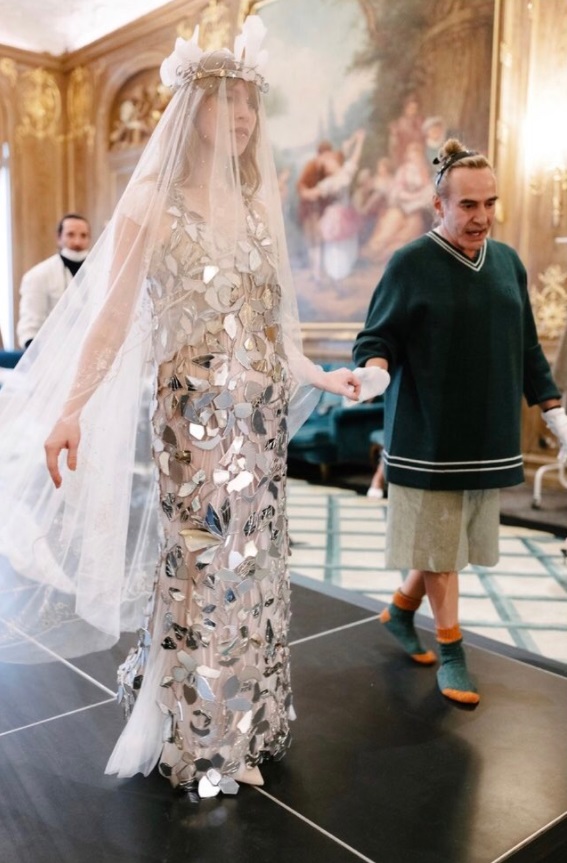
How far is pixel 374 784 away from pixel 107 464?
42.8 inches

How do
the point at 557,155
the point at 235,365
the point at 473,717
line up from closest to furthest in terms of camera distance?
the point at 235,365, the point at 473,717, the point at 557,155

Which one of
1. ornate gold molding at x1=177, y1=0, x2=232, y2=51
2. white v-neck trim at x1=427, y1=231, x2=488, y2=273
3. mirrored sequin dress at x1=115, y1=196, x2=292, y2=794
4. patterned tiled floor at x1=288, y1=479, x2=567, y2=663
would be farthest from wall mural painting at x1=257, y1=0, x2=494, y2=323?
mirrored sequin dress at x1=115, y1=196, x2=292, y2=794

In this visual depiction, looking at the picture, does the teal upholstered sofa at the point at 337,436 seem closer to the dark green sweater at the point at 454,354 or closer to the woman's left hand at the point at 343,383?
the dark green sweater at the point at 454,354

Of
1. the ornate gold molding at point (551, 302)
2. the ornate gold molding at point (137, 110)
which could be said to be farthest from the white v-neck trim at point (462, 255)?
the ornate gold molding at point (137, 110)

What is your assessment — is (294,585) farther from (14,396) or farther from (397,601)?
(14,396)

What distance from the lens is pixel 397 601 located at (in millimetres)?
2924

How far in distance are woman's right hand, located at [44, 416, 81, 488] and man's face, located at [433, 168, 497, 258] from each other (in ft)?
4.35

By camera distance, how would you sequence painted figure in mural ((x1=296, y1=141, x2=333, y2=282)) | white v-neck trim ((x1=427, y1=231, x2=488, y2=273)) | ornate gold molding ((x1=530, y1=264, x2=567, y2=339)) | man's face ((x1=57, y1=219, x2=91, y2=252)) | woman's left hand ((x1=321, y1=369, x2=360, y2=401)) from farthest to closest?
1. painted figure in mural ((x1=296, y1=141, x2=333, y2=282))
2. ornate gold molding ((x1=530, y1=264, x2=567, y2=339))
3. man's face ((x1=57, y1=219, x2=91, y2=252))
4. white v-neck trim ((x1=427, y1=231, x2=488, y2=273))
5. woman's left hand ((x1=321, y1=369, x2=360, y2=401))

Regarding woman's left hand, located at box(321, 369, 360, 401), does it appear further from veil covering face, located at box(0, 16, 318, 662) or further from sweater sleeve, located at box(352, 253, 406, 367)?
sweater sleeve, located at box(352, 253, 406, 367)

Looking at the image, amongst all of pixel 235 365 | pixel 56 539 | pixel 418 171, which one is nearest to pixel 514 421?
pixel 235 365

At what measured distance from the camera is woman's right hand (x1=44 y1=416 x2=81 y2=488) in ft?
6.05

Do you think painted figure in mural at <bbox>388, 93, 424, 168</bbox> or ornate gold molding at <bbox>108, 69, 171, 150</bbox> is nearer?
painted figure in mural at <bbox>388, 93, 424, 168</bbox>

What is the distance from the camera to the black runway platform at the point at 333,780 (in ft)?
6.04

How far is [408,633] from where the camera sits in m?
2.95
